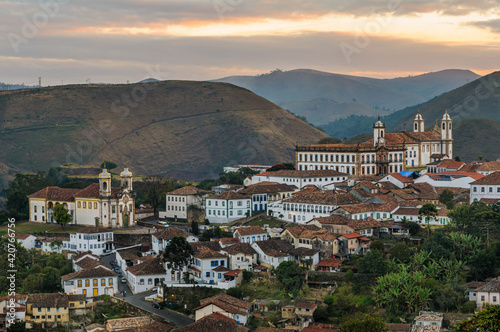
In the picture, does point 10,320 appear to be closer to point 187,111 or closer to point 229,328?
point 229,328

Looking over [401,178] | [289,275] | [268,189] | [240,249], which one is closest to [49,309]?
[240,249]

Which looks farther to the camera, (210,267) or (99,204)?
(99,204)

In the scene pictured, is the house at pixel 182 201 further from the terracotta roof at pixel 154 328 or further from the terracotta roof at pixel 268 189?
the terracotta roof at pixel 154 328

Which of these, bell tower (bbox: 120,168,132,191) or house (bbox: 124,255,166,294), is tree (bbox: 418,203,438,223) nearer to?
house (bbox: 124,255,166,294)

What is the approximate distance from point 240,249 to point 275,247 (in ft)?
8.41

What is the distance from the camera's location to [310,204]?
65188 mm

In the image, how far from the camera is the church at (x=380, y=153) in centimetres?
8238

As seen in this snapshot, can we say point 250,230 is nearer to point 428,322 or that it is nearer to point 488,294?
point 428,322

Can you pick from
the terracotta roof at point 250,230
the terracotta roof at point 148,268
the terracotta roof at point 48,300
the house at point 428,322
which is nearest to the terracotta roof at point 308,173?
the terracotta roof at point 250,230

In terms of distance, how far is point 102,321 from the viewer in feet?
171

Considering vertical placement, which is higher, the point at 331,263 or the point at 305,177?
the point at 305,177

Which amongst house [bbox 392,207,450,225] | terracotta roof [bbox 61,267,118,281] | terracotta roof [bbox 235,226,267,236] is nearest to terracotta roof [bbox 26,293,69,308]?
terracotta roof [bbox 61,267,118,281]

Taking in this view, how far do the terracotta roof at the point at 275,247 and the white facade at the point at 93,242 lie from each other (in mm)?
14436

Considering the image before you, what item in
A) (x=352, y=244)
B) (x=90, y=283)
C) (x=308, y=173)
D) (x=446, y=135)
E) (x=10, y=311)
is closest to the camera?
(x=10, y=311)
